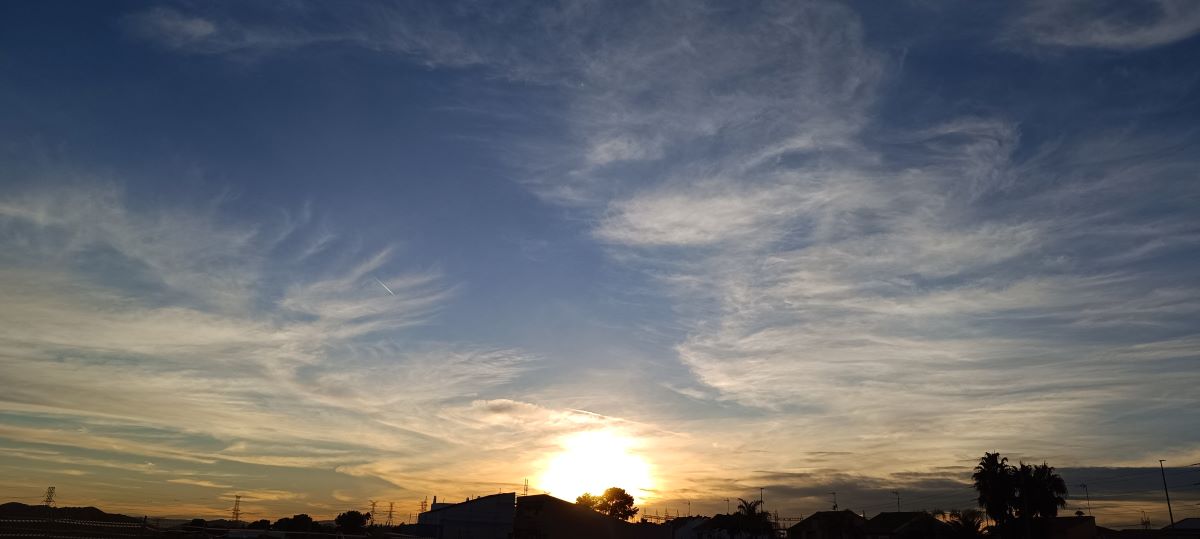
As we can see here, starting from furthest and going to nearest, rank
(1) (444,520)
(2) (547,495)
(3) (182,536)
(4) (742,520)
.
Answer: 1. (4) (742,520)
2. (2) (547,495)
3. (1) (444,520)
4. (3) (182,536)

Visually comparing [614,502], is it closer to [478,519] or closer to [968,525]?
[478,519]

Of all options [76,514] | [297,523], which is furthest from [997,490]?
[297,523]

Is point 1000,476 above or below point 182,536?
above

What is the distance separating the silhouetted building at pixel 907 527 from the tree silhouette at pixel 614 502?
276 ft

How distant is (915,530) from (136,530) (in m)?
89.9

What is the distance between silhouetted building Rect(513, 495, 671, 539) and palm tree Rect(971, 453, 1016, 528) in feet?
189

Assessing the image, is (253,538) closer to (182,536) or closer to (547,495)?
(182,536)

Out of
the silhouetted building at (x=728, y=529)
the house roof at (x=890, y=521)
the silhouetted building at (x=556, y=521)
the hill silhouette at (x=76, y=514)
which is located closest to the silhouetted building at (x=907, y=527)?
the house roof at (x=890, y=521)

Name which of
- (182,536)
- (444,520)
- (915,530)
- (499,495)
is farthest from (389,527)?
(915,530)

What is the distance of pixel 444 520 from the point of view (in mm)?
103938

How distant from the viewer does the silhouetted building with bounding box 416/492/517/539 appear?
102 metres

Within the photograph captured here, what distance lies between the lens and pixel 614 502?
7441 inches

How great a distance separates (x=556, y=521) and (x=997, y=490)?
60.6m

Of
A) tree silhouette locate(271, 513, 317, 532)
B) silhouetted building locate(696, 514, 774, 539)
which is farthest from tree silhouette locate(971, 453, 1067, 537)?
tree silhouette locate(271, 513, 317, 532)
